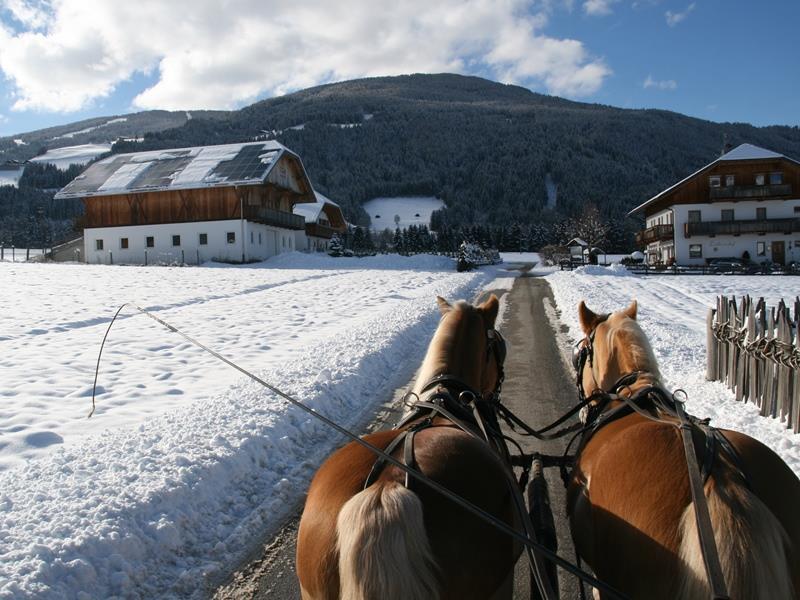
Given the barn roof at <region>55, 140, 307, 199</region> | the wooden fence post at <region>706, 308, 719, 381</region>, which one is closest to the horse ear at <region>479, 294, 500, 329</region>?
the wooden fence post at <region>706, 308, 719, 381</region>

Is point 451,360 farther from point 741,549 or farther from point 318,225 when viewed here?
point 318,225

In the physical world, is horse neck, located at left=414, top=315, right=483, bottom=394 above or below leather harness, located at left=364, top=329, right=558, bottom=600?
above

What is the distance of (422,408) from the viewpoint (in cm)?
297

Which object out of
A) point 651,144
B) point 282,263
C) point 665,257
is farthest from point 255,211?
point 651,144

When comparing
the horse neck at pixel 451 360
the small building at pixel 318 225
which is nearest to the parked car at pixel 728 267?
the small building at pixel 318 225

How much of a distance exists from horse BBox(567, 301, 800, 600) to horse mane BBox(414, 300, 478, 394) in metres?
0.96

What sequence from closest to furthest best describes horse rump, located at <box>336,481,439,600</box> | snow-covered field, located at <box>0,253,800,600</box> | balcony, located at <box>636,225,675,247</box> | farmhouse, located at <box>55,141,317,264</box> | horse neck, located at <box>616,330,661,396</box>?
1. horse rump, located at <box>336,481,439,600</box>
2. horse neck, located at <box>616,330,661,396</box>
3. snow-covered field, located at <box>0,253,800,600</box>
4. farmhouse, located at <box>55,141,317,264</box>
5. balcony, located at <box>636,225,675,247</box>

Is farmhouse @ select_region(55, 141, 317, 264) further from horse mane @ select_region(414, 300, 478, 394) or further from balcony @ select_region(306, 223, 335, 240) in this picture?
horse mane @ select_region(414, 300, 478, 394)

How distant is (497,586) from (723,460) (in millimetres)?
1035

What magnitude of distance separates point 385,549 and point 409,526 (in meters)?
0.12

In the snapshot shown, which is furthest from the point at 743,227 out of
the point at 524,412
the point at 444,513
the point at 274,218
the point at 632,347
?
the point at 444,513

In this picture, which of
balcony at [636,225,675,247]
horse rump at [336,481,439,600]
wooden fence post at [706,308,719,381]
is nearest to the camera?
horse rump at [336,481,439,600]

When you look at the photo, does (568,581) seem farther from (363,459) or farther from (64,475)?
(64,475)

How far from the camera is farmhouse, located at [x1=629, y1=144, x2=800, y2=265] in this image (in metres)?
51.7
